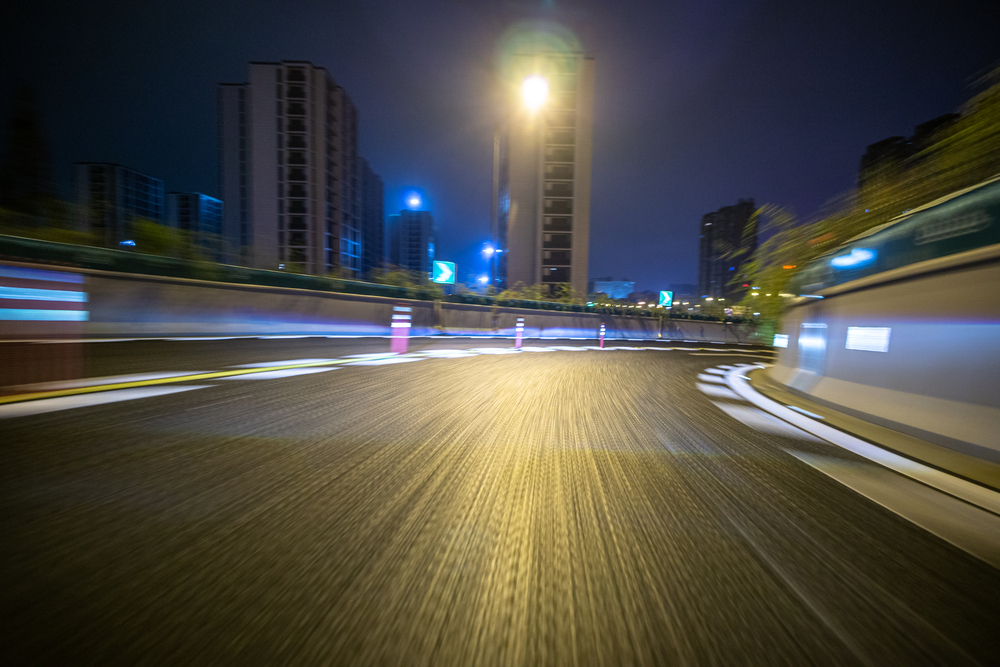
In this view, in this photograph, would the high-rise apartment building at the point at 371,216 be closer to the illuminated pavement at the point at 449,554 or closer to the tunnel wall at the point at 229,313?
the tunnel wall at the point at 229,313

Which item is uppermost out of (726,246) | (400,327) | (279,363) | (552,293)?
(552,293)

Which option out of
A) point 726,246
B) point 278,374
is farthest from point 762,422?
point 726,246

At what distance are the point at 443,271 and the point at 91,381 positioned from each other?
29352 mm

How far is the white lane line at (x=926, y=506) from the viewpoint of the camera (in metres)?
1.88

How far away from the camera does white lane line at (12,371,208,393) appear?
421 cm

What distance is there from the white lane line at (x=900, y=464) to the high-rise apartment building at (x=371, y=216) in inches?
4018

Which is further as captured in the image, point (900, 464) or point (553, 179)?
point (553, 179)

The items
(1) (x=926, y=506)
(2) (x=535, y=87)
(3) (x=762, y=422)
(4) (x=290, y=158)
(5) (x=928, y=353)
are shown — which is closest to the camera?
(1) (x=926, y=506)

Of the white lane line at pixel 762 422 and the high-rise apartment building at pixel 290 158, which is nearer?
the white lane line at pixel 762 422

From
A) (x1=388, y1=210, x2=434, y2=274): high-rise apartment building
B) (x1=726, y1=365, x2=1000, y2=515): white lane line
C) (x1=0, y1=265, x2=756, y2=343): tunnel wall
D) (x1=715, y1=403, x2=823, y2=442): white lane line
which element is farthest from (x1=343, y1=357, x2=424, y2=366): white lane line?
(x1=388, y1=210, x2=434, y2=274): high-rise apartment building

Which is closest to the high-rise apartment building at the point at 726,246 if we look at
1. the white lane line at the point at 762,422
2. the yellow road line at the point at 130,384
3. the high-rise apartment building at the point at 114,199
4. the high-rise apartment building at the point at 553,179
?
the white lane line at the point at 762,422

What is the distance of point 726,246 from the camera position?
11.0 meters

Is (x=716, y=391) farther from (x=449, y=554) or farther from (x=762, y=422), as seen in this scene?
(x=449, y=554)

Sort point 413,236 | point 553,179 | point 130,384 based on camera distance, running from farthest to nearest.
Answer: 1. point 413,236
2. point 553,179
3. point 130,384
